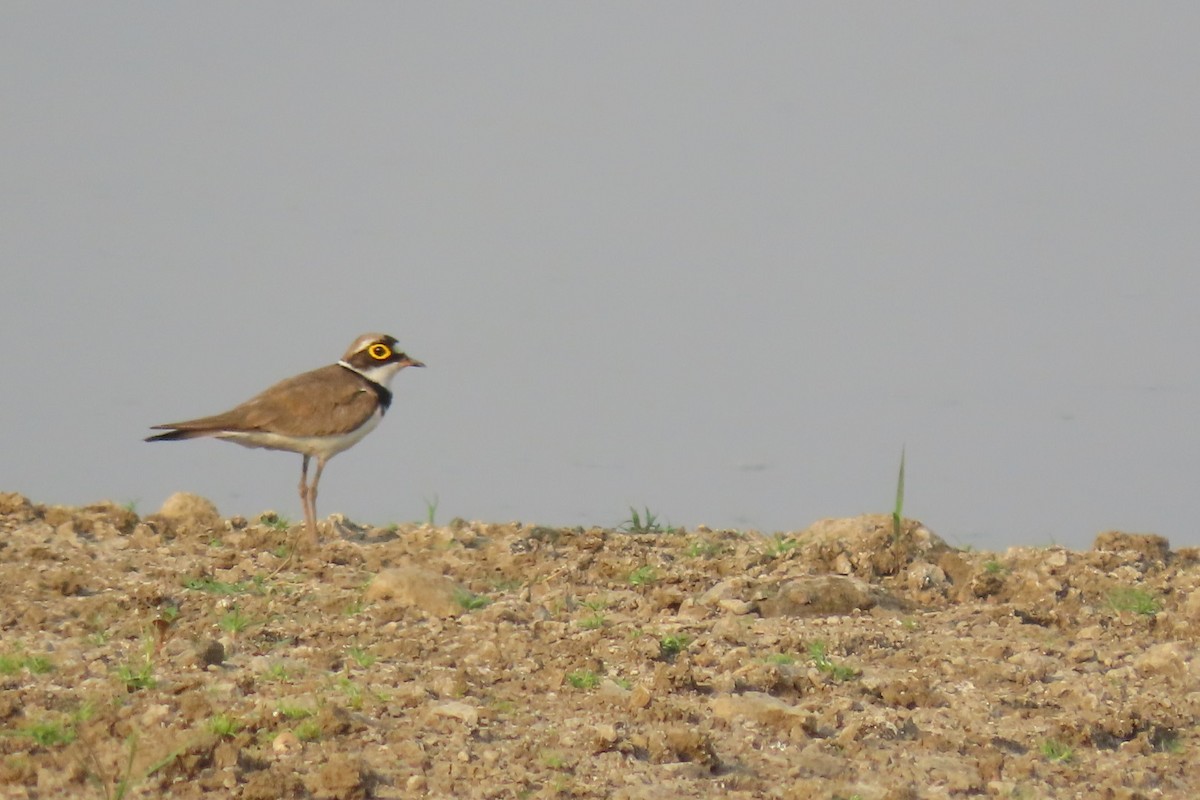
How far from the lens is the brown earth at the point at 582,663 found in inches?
220

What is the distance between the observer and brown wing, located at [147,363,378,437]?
10.2m

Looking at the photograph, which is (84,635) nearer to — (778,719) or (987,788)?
(778,719)

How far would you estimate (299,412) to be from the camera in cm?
1029

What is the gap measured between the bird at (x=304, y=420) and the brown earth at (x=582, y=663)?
2.63 ft

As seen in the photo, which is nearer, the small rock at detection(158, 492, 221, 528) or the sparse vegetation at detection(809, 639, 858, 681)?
the sparse vegetation at detection(809, 639, 858, 681)

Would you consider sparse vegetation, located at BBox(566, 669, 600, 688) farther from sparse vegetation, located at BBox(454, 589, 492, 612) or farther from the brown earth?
sparse vegetation, located at BBox(454, 589, 492, 612)

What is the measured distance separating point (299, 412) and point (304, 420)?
0.06m

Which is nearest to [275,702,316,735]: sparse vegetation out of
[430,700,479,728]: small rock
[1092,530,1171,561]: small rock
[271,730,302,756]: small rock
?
[271,730,302,756]: small rock

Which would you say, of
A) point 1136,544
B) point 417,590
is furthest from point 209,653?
point 1136,544

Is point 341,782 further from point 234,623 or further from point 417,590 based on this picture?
point 417,590

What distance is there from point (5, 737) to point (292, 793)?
3.72 ft

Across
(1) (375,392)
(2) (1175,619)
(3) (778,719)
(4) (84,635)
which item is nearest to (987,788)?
(3) (778,719)

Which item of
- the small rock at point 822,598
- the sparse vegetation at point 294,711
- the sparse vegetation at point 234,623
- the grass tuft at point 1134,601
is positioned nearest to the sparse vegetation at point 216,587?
the sparse vegetation at point 234,623

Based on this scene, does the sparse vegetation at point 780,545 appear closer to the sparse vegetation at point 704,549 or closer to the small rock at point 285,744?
the sparse vegetation at point 704,549
